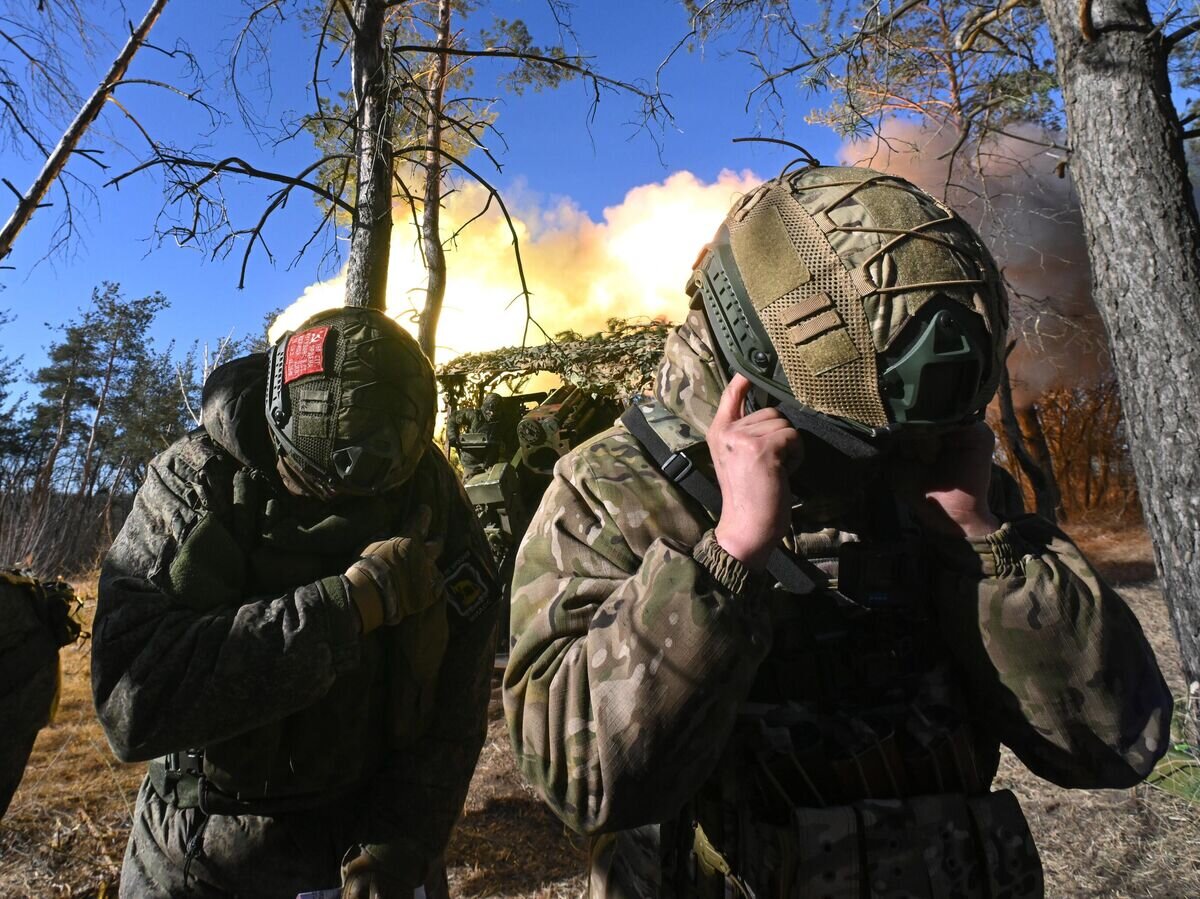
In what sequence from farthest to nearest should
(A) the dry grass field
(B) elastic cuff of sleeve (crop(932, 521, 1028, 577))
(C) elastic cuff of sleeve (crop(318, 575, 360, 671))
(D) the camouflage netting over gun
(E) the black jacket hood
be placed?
(D) the camouflage netting over gun, (A) the dry grass field, (E) the black jacket hood, (C) elastic cuff of sleeve (crop(318, 575, 360, 671)), (B) elastic cuff of sleeve (crop(932, 521, 1028, 577))

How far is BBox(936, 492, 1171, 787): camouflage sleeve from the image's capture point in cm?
137

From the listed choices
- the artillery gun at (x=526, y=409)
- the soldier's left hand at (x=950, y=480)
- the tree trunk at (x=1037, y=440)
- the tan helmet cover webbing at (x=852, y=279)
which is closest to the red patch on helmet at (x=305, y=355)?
the tan helmet cover webbing at (x=852, y=279)

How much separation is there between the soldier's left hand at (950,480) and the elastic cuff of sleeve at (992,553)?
2 centimetres

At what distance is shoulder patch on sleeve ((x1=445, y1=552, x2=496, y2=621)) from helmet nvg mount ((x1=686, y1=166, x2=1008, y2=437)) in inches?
54.5

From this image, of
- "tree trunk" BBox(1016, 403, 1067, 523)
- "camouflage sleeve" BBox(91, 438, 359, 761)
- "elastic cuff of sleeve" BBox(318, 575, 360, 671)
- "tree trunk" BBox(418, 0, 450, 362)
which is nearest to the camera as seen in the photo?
"camouflage sleeve" BBox(91, 438, 359, 761)

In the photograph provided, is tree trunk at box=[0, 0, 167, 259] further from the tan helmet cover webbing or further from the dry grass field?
the tan helmet cover webbing

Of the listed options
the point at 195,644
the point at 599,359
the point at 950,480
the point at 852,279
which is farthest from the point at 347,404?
the point at 599,359

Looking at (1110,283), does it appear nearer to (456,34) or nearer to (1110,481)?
(456,34)

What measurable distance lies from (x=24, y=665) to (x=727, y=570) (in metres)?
2.67

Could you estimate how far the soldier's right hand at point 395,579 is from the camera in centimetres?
218

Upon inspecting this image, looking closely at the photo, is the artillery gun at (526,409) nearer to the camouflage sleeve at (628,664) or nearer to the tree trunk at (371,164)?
the tree trunk at (371,164)

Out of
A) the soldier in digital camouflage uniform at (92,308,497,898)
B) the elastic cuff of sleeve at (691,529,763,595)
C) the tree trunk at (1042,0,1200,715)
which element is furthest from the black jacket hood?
the tree trunk at (1042,0,1200,715)

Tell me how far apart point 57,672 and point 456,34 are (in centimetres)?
803

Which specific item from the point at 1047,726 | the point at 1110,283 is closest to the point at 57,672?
the point at 1047,726
